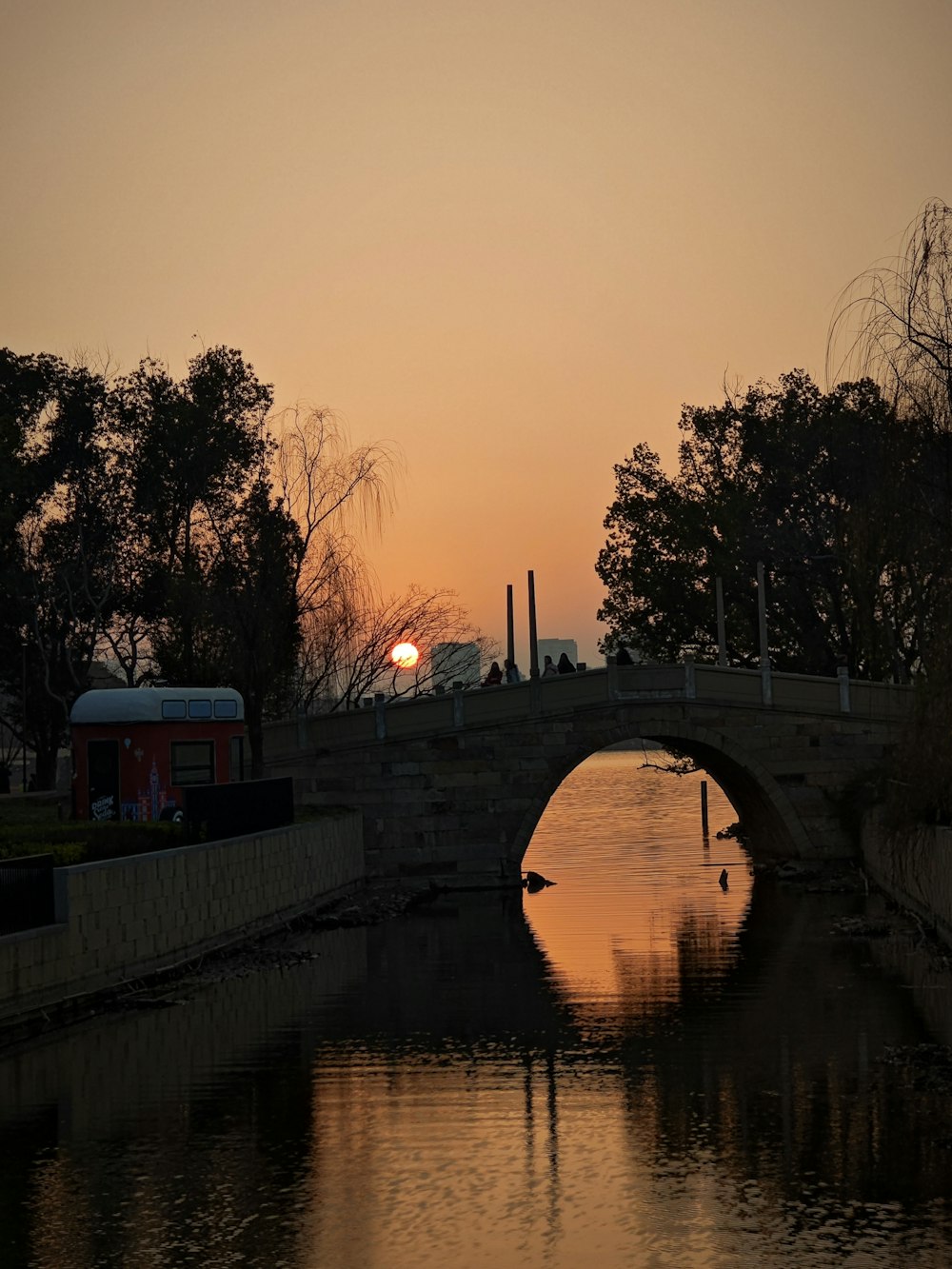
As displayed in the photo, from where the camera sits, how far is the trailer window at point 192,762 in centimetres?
3431

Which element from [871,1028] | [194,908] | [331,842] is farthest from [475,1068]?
[331,842]

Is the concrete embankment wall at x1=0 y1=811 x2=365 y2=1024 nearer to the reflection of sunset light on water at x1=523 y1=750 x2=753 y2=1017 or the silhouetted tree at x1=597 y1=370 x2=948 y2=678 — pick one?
the reflection of sunset light on water at x1=523 y1=750 x2=753 y2=1017

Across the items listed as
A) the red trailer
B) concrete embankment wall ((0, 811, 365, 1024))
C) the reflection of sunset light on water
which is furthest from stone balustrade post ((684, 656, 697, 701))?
the red trailer

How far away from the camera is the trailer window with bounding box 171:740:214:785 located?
113ft

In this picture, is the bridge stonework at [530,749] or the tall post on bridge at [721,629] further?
the tall post on bridge at [721,629]

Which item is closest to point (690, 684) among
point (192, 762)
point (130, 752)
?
point (192, 762)

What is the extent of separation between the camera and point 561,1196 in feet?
44.7

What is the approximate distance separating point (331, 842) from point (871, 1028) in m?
Result: 19.5

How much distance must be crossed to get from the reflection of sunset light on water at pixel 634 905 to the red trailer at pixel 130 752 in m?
7.70

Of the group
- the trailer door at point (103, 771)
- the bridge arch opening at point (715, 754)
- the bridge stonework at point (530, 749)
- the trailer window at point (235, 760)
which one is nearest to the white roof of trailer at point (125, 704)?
the trailer door at point (103, 771)

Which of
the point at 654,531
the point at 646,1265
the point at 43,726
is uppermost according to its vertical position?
the point at 654,531

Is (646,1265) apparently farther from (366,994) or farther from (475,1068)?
(366,994)

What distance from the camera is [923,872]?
102 feet

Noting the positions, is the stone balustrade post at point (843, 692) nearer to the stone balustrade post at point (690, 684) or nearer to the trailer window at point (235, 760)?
the stone balustrade post at point (690, 684)
